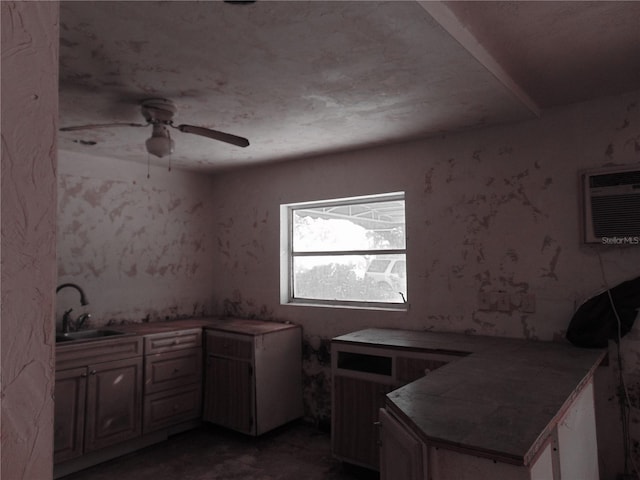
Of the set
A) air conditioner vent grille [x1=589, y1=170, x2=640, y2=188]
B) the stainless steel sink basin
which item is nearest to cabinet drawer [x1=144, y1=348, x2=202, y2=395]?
the stainless steel sink basin

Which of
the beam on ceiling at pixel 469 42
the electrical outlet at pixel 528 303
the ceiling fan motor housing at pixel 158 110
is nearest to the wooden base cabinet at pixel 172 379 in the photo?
the ceiling fan motor housing at pixel 158 110

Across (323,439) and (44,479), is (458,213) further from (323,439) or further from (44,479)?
(44,479)

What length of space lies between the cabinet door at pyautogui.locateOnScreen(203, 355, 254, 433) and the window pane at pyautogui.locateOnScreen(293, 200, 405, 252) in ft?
3.94

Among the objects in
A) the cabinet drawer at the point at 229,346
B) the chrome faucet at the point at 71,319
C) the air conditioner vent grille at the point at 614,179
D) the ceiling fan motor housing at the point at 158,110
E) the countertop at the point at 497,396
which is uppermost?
the ceiling fan motor housing at the point at 158,110

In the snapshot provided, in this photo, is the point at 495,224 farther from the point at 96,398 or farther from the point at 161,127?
the point at 96,398

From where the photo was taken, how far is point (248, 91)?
228 cm

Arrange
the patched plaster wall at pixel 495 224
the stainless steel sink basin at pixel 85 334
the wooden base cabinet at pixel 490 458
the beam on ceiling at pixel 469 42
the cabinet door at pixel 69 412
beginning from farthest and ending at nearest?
the stainless steel sink basin at pixel 85 334, the cabinet door at pixel 69 412, the patched plaster wall at pixel 495 224, the beam on ceiling at pixel 469 42, the wooden base cabinet at pixel 490 458

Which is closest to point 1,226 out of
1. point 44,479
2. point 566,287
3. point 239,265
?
point 44,479

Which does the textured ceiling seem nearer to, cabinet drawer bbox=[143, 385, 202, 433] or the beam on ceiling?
the beam on ceiling

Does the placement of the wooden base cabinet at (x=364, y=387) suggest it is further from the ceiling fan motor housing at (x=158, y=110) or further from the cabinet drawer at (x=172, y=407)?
the ceiling fan motor housing at (x=158, y=110)

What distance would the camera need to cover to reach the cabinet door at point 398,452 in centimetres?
132

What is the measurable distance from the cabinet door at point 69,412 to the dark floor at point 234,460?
0.66 feet

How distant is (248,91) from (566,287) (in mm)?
2175

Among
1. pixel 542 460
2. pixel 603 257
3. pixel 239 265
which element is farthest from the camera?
pixel 239 265
